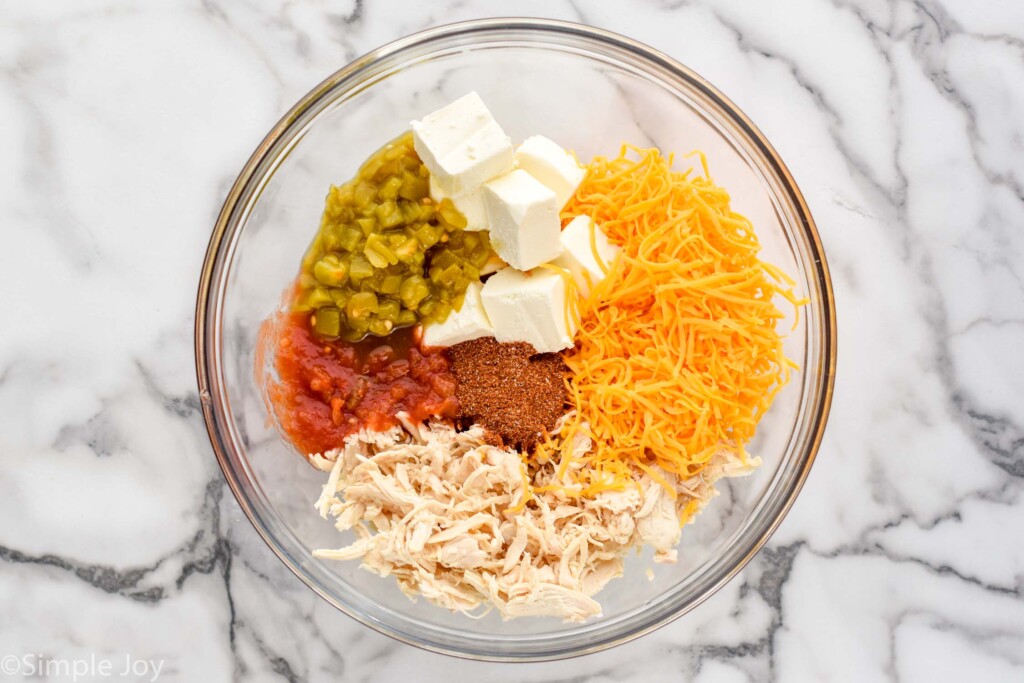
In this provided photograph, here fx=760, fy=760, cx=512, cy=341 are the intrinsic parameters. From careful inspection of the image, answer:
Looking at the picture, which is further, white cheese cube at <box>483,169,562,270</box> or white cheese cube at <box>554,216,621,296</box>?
white cheese cube at <box>554,216,621,296</box>

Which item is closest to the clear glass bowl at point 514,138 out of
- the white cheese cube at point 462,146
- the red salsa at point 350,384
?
the red salsa at point 350,384

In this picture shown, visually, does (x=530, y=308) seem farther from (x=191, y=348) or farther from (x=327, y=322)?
(x=191, y=348)

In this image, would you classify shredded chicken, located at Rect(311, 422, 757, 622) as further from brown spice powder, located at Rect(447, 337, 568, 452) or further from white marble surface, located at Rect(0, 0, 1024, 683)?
white marble surface, located at Rect(0, 0, 1024, 683)

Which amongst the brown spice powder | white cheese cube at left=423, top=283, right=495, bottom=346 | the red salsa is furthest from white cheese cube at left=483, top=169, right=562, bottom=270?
the red salsa

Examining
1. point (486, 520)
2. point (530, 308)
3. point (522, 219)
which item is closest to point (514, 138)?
point (522, 219)

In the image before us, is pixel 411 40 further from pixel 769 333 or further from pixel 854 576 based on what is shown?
pixel 854 576
